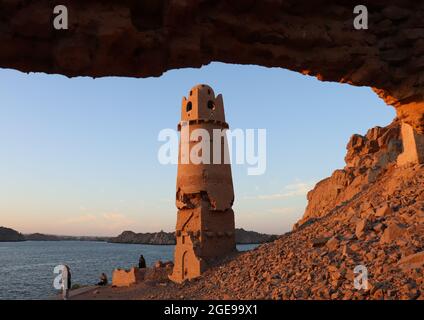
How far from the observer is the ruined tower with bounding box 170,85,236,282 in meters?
22.1

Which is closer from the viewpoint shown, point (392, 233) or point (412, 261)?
point (412, 261)

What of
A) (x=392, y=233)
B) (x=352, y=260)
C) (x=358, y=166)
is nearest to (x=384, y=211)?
(x=392, y=233)

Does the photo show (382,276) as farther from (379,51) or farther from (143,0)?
(143,0)

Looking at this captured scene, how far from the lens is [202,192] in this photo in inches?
904

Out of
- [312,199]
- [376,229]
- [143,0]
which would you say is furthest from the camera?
[312,199]

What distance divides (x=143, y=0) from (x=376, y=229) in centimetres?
795

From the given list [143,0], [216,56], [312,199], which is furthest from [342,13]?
[312,199]

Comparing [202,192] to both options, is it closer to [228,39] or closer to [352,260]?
[352,260]

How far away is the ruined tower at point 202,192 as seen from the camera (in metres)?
22.1

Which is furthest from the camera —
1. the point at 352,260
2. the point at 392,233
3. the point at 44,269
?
the point at 44,269

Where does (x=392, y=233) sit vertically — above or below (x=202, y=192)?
below

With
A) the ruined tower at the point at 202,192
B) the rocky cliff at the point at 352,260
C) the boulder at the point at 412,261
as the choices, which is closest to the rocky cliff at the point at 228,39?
the boulder at the point at 412,261
